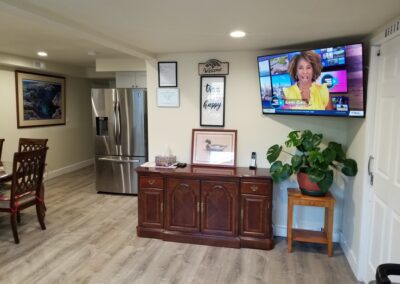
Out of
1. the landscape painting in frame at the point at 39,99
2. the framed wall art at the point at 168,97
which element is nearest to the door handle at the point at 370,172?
the framed wall art at the point at 168,97

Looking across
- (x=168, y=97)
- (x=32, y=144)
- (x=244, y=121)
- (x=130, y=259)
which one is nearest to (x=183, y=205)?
(x=130, y=259)

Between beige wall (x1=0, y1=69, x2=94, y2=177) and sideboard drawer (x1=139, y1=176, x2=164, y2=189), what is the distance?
3.07 metres

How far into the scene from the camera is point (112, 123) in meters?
5.02

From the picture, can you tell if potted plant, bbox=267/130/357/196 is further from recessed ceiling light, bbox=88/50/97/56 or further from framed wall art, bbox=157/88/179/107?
recessed ceiling light, bbox=88/50/97/56

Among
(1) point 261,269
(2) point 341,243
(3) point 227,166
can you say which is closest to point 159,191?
(3) point 227,166

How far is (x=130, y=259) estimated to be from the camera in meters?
3.07

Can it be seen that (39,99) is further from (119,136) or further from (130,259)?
(130,259)

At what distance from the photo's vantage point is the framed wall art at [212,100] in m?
3.65

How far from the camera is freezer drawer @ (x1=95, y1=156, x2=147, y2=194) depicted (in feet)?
16.7

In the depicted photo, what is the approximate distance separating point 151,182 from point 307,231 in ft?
5.99

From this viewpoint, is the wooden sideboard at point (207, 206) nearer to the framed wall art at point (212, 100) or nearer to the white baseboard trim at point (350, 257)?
the framed wall art at point (212, 100)

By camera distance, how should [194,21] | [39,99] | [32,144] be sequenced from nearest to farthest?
1. [194,21]
2. [32,144]
3. [39,99]

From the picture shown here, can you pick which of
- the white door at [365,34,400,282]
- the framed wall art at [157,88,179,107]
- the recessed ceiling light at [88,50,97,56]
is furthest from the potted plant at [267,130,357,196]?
the recessed ceiling light at [88,50,97,56]

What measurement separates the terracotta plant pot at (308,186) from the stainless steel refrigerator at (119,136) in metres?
2.67
